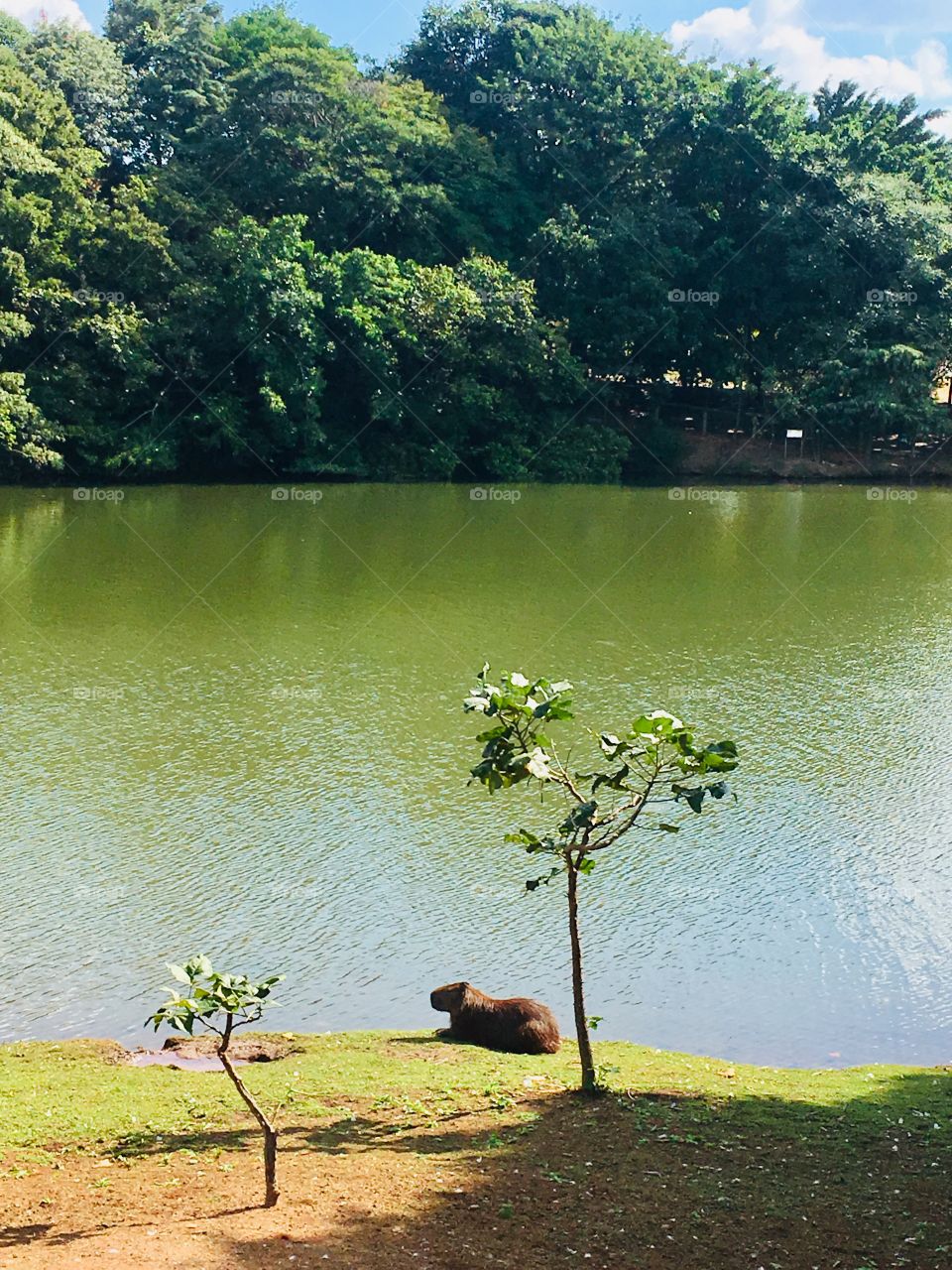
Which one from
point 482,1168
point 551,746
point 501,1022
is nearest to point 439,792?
point 501,1022

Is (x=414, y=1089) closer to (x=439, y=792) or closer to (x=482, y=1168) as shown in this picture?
(x=482, y=1168)

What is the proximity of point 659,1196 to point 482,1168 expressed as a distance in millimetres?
685

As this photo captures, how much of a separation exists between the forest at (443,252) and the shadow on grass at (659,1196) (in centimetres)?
2621

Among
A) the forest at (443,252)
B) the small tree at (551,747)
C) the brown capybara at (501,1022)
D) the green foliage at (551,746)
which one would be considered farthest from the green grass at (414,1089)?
the forest at (443,252)

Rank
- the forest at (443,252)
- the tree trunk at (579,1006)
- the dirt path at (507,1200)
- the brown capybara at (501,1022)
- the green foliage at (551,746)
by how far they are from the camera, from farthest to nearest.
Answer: the forest at (443,252) → the brown capybara at (501,1022) → the tree trunk at (579,1006) → the green foliage at (551,746) → the dirt path at (507,1200)

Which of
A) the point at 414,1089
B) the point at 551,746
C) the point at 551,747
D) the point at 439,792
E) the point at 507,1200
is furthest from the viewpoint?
the point at 439,792

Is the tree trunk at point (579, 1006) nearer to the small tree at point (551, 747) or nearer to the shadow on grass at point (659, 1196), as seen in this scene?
the small tree at point (551, 747)

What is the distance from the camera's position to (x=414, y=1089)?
6.45 metres

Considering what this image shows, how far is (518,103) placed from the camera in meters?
38.2

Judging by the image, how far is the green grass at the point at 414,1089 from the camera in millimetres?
5824

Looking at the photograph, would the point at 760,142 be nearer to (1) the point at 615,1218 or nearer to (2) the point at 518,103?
(2) the point at 518,103

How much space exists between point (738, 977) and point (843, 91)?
118 ft

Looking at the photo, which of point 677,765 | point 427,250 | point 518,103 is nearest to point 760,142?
point 518,103

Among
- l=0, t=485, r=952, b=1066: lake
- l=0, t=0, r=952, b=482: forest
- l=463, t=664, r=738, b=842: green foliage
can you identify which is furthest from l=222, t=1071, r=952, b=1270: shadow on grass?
l=0, t=0, r=952, b=482: forest
